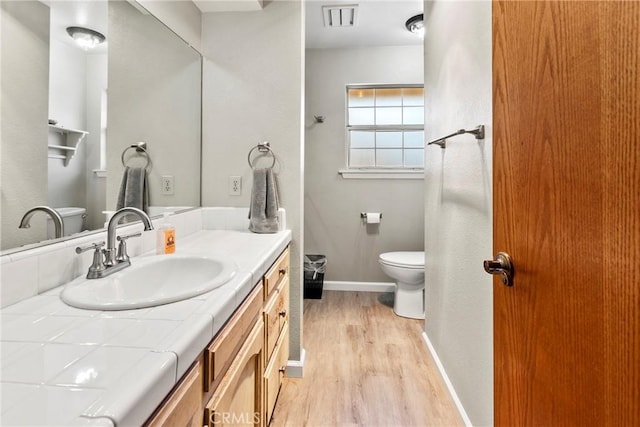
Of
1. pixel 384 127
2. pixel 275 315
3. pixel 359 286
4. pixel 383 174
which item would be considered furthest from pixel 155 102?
pixel 359 286

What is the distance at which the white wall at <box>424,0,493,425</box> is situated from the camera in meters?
1.27

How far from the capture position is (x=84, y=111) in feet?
3.78

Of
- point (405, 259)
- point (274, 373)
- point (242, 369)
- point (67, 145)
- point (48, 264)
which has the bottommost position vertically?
point (274, 373)

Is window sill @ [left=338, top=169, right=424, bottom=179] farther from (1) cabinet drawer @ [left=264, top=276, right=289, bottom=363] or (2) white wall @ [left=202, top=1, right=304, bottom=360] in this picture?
(1) cabinet drawer @ [left=264, top=276, right=289, bottom=363]

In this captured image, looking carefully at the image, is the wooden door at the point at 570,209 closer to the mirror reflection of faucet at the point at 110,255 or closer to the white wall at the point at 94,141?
the mirror reflection of faucet at the point at 110,255

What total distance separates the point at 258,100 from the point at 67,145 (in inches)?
42.4

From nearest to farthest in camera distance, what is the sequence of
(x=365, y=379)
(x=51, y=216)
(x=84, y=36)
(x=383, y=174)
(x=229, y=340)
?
(x=229, y=340)
(x=51, y=216)
(x=84, y=36)
(x=365, y=379)
(x=383, y=174)

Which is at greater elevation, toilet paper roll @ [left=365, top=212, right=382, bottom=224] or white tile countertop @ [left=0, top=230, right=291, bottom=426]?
toilet paper roll @ [left=365, top=212, right=382, bottom=224]

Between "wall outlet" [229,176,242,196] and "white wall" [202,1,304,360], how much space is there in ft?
0.08

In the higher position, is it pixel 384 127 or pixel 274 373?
pixel 384 127

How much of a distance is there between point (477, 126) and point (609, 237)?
3.09ft

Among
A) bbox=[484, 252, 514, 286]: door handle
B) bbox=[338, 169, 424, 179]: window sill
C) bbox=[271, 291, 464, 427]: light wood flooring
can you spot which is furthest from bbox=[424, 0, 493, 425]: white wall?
bbox=[338, 169, 424, 179]: window sill

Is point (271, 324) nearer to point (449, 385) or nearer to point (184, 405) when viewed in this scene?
point (184, 405)

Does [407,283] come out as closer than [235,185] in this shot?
No
